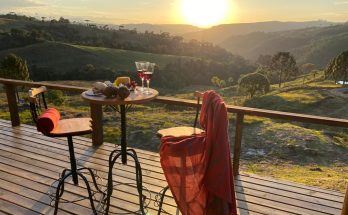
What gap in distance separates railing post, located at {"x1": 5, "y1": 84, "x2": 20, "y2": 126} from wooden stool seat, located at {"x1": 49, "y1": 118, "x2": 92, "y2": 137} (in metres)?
2.79

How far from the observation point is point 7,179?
3.87 meters

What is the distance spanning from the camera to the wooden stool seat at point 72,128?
293cm

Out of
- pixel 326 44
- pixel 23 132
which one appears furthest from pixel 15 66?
pixel 326 44

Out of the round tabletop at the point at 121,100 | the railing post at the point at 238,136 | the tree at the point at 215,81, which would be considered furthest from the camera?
the tree at the point at 215,81

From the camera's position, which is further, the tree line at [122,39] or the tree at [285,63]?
the tree line at [122,39]

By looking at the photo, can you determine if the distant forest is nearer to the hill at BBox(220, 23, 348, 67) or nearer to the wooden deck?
the hill at BBox(220, 23, 348, 67)

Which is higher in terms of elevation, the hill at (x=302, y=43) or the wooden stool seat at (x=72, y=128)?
the wooden stool seat at (x=72, y=128)

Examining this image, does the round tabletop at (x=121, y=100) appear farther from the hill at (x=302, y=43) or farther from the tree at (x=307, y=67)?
the hill at (x=302, y=43)

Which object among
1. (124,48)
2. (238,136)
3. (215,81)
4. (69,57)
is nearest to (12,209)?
(238,136)

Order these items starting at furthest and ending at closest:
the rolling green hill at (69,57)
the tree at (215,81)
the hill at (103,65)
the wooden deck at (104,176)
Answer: the tree at (215,81), the rolling green hill at (69,57), the hill at (103,65), the wooden deck at (104,176)

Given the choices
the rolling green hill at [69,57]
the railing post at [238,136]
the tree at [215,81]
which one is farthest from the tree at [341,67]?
the railing post at [238,136]

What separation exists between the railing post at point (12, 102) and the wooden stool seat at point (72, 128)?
9.16 feet

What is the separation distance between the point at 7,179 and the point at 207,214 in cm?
278

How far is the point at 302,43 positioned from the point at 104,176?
139715 mm
